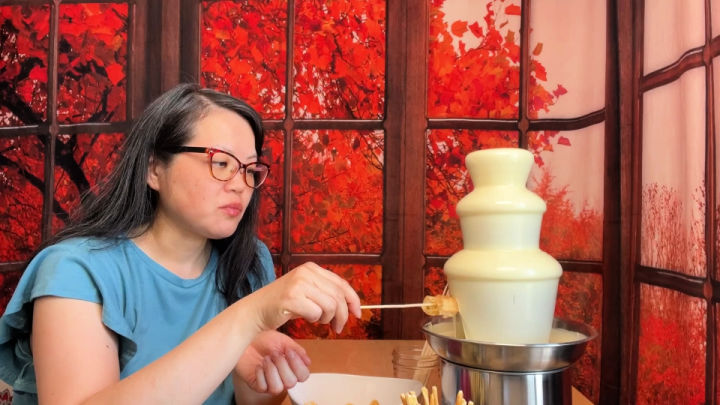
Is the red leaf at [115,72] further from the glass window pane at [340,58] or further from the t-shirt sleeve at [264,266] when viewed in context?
the t-shirt sleeve at [264,266]

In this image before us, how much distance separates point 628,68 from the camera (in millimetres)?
1383

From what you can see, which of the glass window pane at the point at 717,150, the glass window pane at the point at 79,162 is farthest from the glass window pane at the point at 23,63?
the glass window pane at the point at 717,150

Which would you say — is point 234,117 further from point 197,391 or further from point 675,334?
point 675,334

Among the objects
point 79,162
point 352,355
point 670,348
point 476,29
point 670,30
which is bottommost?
point 352,355

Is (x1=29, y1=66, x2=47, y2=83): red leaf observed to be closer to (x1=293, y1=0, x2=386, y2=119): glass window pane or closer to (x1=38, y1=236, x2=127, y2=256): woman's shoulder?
(x1=293, y1=0, x2=386, y2=119): glass window pane

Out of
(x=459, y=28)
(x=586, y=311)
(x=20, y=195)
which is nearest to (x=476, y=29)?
(x=459, y=28)

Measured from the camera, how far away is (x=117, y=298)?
1.03m

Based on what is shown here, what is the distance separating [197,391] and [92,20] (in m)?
1.50

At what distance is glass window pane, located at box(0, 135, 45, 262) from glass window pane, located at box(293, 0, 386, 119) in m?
0.94

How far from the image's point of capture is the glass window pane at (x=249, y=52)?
1774 millimetres

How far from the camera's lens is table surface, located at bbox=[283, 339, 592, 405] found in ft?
4.48

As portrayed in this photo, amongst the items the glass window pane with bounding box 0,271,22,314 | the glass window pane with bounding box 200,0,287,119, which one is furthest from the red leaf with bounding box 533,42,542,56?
the glass window pane with bounding box 0,271,22,314

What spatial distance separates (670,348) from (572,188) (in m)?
0.57

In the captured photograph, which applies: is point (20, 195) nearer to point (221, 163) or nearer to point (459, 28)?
point (221, 163)
